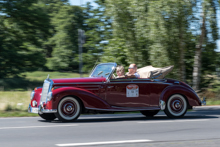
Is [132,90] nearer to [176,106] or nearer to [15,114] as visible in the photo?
[176,106]

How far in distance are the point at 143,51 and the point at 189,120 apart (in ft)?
27.3

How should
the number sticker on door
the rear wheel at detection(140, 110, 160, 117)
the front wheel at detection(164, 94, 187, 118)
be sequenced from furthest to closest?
the rear wheel at detection(140, 110, 160, 117) → the front wheel at detection(164, 94, 187, 118) → the number sticker on door

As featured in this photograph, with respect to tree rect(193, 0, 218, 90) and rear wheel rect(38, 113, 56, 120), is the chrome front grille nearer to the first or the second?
rear wheel rect(38, 113, 56, 120)

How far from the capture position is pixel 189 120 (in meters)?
9.94

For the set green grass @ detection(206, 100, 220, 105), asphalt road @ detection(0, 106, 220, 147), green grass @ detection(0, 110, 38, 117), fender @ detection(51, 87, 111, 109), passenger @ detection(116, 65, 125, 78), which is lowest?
asphalt road @ detection(0, 106, 220, 147)

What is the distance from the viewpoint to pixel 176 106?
1056cm

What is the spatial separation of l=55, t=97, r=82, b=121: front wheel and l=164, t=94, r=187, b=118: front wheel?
2.60 metres

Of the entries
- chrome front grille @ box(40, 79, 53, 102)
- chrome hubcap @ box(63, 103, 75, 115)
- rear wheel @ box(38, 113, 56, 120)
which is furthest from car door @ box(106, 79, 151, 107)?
rear wheel @ box(38, 113, 56, 120)

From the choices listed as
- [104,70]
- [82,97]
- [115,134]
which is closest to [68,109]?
[82,97]

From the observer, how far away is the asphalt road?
6.42 meters

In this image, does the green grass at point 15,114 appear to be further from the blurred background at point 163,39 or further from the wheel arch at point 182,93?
the wheel arch at point 182,93

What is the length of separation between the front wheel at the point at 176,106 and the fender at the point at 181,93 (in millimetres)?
124

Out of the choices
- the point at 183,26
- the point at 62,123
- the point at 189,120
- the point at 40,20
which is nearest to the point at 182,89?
the point at 189,120

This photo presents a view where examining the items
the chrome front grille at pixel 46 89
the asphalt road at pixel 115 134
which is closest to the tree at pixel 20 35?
the chrome front grille at pixel 46 89
